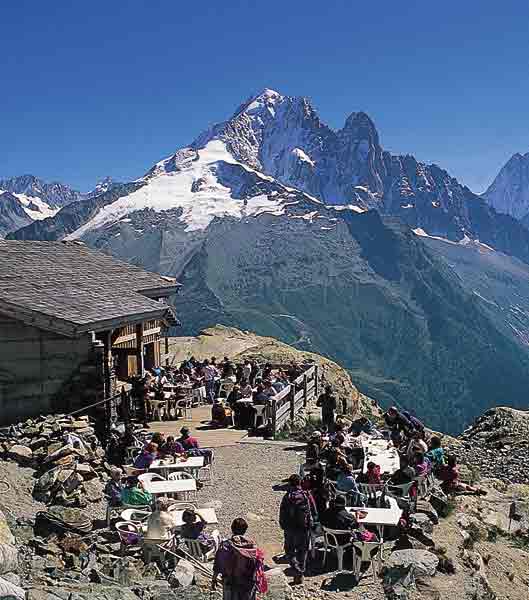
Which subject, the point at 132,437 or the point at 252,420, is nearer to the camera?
the point at 132,437

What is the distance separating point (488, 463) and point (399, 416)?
22.4 ft

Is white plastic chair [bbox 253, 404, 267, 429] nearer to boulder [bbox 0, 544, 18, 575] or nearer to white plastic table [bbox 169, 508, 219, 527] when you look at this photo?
white plastic table [bbox 169, 508, 219, 527]

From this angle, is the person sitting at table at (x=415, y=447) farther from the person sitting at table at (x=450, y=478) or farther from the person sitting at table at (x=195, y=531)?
the person sitting at table at (x=195, y=531)

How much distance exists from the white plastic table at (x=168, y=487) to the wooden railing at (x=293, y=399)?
7.80 m

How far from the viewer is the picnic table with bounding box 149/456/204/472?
15492mm

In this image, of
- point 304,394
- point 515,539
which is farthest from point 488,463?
point 515,539

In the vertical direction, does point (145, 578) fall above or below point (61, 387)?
below

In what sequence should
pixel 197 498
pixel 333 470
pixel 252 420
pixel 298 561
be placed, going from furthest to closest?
pixel 252 420
pixel 197 498
pixel 333 470
pixel 298 561

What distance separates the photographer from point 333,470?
46.5 feet

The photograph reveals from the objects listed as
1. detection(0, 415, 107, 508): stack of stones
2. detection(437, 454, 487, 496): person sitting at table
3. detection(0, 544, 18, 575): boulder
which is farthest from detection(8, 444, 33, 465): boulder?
detection(437, 454, 487, 496): person sitting at table

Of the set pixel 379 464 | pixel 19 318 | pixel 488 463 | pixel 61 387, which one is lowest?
pixel 488 463

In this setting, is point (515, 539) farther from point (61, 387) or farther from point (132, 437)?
point (61, 387)

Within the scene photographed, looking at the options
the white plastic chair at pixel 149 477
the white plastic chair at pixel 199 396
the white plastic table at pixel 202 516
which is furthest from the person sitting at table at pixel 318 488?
the white plastic chair at pixel 199 396

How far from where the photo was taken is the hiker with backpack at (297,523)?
11266 mm
